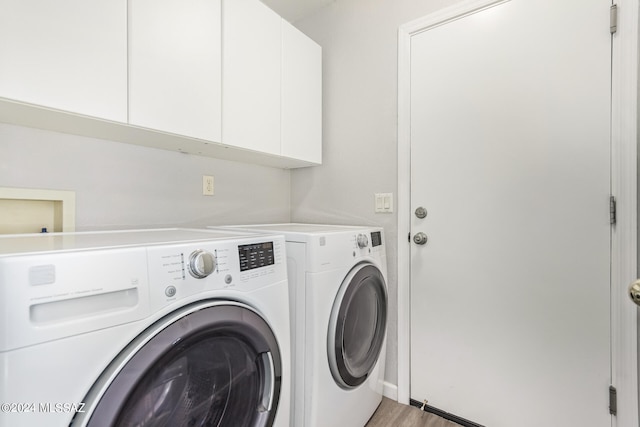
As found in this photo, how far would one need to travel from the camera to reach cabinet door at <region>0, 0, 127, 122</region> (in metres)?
0.84

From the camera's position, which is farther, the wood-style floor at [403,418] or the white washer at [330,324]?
the wood-style floor at [403,418]

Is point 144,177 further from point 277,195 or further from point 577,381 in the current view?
point 577,381

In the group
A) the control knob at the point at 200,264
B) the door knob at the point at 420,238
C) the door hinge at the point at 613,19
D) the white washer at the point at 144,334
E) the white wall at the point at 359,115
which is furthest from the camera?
the white wall at the point at 359,115

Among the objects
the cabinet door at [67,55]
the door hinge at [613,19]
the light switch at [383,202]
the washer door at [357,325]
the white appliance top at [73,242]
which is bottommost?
the washer door at [357,325]

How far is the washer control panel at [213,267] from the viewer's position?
0.71 meters

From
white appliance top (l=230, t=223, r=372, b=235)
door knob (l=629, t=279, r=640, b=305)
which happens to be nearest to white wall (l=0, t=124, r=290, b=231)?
white appliance top (l=230, t=223, r=372, b=235)

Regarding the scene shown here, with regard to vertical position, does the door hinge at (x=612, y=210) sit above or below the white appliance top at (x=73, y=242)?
above

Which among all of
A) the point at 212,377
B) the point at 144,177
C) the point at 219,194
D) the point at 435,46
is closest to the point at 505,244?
the point at 435,46

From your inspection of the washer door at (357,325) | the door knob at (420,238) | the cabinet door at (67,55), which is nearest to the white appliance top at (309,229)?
the washer door at (357,325)

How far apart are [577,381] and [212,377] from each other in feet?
4.79

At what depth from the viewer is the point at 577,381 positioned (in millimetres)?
1269

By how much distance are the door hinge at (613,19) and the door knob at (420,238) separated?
1.12m

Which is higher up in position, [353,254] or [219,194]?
[219,194]

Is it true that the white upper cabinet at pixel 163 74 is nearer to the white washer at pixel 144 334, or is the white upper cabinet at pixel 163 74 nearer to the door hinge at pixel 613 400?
the white washer at pixel 144 334
